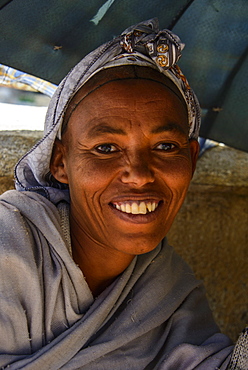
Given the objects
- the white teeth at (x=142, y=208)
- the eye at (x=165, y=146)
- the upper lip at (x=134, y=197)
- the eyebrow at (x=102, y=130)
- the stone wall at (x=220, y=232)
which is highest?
the eyebrow at (x=102, y=130)

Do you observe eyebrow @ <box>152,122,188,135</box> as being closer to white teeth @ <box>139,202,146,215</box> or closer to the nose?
the nose

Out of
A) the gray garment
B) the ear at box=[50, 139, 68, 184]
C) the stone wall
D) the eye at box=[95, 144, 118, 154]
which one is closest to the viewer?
the gray garment

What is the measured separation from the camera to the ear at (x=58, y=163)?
207 centimetres

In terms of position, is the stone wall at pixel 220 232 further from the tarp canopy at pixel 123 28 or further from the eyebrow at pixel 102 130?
the eyebrow at pixel 102 130

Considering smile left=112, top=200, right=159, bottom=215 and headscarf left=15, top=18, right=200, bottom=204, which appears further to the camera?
headscarf left=15, top=18, right=200, bottom=204

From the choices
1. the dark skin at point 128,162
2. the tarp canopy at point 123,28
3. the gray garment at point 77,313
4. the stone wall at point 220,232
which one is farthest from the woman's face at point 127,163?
the stone wall at point 220,232

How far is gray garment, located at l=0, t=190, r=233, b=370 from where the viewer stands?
1.79 metres

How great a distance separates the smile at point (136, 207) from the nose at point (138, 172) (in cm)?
7

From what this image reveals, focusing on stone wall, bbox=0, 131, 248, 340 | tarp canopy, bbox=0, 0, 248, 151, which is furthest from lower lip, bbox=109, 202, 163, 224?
stone wall, bbox=0, 131, 248, 340

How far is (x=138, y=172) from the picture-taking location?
180 cm

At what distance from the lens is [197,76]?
267 centimetres

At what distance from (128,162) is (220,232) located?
58.9 inches

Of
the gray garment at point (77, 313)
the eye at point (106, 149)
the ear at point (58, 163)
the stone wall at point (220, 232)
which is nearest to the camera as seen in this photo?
the gray garment at point (77, 313)

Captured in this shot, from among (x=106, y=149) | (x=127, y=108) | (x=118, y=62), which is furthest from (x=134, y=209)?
(x=118, y=62)
